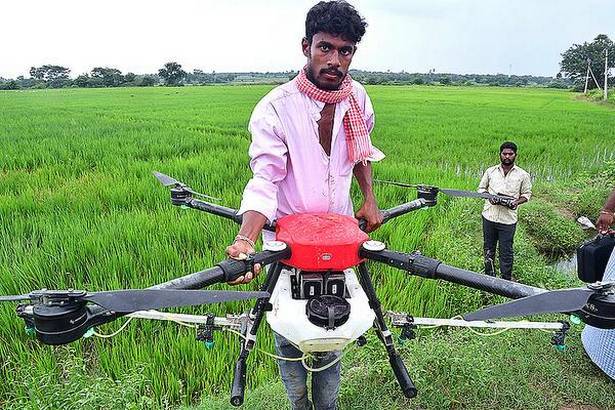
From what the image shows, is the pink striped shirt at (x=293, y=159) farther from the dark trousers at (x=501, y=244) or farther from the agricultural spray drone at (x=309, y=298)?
the dark trousers at (x=501, y=244)

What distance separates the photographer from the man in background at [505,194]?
3832 millimetres

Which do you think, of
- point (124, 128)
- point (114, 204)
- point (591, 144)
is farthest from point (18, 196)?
point (591, 144)

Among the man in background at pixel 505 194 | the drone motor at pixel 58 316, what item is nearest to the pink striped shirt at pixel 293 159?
the drone motor at pixel 58 316

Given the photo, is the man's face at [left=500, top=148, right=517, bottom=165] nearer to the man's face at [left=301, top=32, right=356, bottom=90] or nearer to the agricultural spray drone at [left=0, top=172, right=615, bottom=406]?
the agricultural spray drone at [left=0, top=172, right=615, bottom=406]

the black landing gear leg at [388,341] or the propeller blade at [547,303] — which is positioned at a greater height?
the propeller blade at [547,303]

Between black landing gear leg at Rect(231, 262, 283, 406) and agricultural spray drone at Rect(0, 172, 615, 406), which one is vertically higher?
agricultural spray drone at Rect(0, 172, 615, 406)

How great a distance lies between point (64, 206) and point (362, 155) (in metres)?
4.08

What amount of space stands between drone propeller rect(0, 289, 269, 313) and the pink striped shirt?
53 cm

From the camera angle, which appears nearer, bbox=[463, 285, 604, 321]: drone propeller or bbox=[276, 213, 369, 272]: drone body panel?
bbox=[463, 285, 604, 321]: drone propeller

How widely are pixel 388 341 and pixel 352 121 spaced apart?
2.24 feet

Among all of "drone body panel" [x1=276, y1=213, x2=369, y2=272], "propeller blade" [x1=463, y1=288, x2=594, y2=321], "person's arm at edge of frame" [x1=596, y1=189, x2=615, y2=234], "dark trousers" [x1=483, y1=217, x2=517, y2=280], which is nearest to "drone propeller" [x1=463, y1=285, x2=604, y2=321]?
"propeller blade" [x1=463, y1=288, x2=594, y2=321]

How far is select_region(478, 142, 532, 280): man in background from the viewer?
3.83 meters

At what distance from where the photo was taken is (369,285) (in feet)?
4.61

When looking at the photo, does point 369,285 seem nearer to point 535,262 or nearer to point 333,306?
point 333,306
